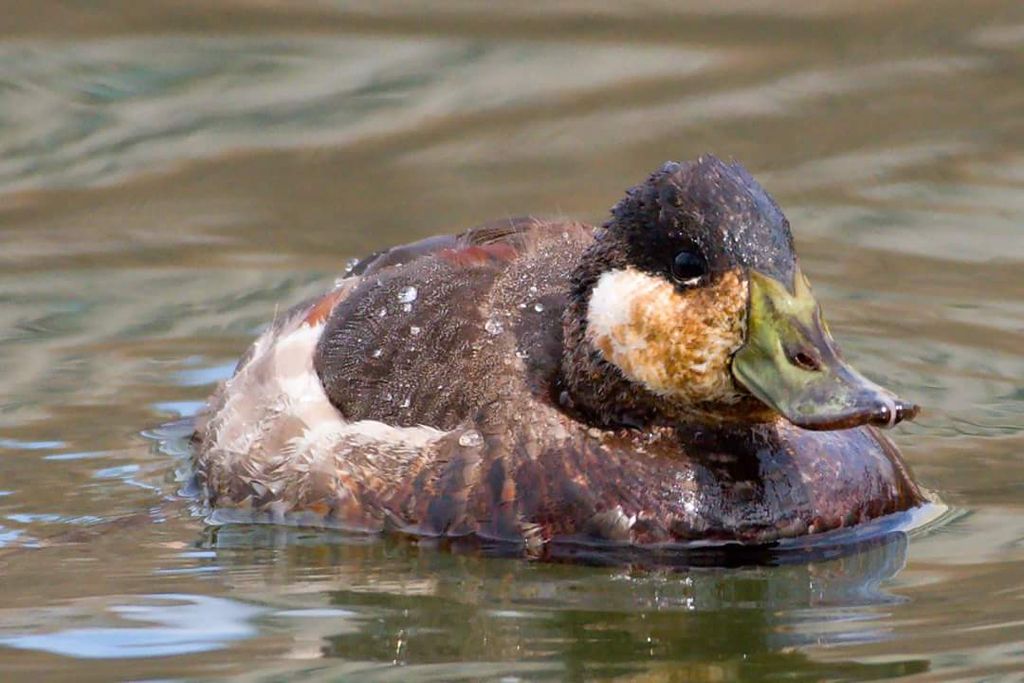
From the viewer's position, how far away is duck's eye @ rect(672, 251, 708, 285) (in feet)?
19.5

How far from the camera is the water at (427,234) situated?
17.5 ft

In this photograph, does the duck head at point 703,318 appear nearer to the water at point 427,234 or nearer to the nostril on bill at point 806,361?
the nostril on bill at point 806,361

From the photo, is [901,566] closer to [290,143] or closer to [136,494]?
[136,494]

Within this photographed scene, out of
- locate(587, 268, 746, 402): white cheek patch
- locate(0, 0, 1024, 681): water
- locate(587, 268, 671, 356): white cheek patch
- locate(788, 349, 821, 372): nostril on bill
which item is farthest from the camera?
locate(587, 268, 671, 356): white cheek patch

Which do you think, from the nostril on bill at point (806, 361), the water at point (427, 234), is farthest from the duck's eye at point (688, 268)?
the water at point (427, 234)

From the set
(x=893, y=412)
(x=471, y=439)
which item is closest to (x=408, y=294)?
(x=471, y=439)

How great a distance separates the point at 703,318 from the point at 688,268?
5.9 inches

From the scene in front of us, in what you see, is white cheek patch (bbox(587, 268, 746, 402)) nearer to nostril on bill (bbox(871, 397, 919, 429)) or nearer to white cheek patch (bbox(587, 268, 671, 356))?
white cheek patch (bbox(587, 268, 671, 356))

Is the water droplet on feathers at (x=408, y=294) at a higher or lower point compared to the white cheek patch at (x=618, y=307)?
higher

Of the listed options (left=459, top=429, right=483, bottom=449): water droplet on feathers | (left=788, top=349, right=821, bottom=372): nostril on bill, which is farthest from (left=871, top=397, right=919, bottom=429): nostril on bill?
(left=459, top=429, right=483, bottom=449): water droplet on feathers

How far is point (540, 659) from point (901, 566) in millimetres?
1279

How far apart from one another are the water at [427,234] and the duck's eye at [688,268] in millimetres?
825

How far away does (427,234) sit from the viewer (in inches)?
374

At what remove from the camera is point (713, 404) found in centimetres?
606
